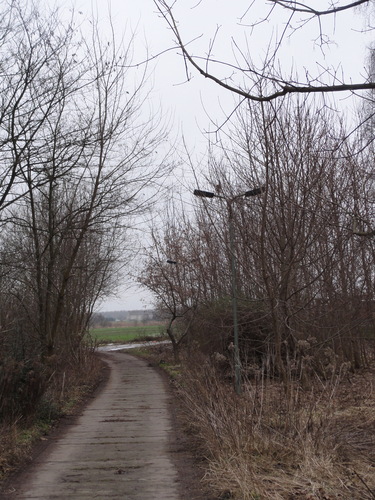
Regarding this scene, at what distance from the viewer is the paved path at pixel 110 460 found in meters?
6.81

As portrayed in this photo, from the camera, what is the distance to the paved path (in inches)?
268

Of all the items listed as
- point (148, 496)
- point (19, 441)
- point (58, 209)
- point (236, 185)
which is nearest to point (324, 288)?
point (236, 185)

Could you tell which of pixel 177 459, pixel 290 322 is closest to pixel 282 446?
pixel 177 459

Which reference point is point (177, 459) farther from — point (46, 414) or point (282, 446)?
point (46, 414)

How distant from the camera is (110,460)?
8461 mm

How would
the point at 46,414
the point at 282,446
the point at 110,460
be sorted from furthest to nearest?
1. the point at 46,414
2. the point at 110,460
3. the point at 282,446

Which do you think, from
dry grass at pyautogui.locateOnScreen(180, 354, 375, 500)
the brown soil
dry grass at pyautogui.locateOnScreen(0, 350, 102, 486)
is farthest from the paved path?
dry grass at pyautogui.locateOnScreen(180, 354, 375, 500)

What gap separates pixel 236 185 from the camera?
565 inches

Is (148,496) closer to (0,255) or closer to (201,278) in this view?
(0,255)

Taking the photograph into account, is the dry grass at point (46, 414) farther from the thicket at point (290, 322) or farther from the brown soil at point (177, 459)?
the thicket at point (290, 322)

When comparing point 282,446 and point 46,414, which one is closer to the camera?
point 282,446

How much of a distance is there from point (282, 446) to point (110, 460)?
8.32ft

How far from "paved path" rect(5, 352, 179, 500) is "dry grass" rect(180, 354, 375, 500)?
2.21ft

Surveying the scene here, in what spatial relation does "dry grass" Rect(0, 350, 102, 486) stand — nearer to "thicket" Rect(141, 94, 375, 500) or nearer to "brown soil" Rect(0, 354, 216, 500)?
"brown soil" Rect(0, 354, 216, 500)
